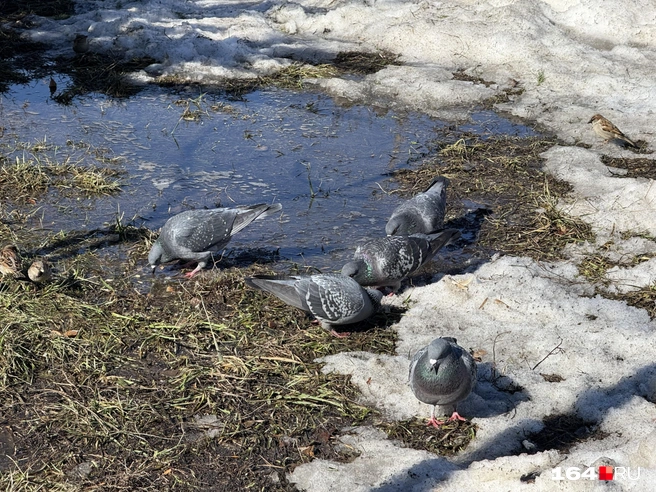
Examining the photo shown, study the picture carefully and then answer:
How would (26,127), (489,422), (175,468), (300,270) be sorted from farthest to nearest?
(26,127) → (300,270) → (489,422) → (175,468)

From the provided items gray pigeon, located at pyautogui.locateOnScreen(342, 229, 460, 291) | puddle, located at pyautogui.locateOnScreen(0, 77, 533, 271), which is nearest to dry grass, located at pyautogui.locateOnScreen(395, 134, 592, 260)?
puddle, located at pyautogui.locateOnScreen(0, 77, 533, 271)

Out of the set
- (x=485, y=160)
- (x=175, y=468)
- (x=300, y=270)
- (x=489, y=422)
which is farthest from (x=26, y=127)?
(x=489, y=422)

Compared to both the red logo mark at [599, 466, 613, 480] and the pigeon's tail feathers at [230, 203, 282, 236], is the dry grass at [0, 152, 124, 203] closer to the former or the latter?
the pigeon's tail feathers at [230, 203, 282, 236]

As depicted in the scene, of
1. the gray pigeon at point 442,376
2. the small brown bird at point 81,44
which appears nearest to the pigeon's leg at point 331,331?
the gray pigeon at point 442,376

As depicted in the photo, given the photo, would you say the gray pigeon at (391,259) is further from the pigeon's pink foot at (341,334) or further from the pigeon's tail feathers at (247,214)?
the pigeon's tail feathers at (247,214)

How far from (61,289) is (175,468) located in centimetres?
200

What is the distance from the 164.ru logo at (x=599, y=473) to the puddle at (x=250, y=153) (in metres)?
2.80

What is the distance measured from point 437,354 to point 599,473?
1.02 m

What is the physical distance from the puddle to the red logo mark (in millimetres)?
2893

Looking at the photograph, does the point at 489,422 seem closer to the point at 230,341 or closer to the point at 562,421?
the point at 562,421

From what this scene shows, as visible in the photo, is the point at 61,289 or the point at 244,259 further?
the point at 244,259

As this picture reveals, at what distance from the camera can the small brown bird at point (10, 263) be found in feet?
17.7

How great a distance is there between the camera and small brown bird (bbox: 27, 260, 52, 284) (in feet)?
17.5

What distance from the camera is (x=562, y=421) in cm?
432
